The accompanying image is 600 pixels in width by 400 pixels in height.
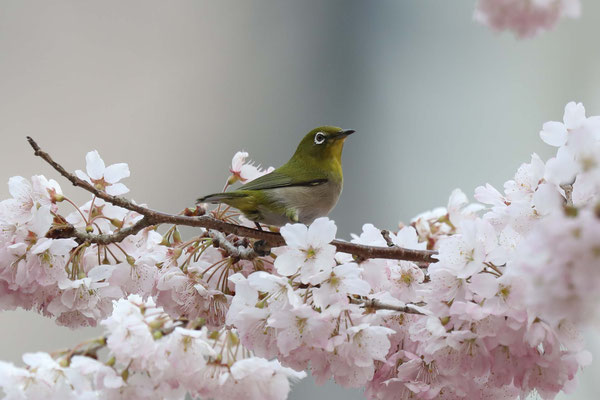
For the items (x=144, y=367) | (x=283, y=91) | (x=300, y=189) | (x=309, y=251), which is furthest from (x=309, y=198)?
(x=283, y=91)

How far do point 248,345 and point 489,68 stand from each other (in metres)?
3.07

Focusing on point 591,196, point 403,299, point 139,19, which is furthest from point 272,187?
point 139,19

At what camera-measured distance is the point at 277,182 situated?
1106mm

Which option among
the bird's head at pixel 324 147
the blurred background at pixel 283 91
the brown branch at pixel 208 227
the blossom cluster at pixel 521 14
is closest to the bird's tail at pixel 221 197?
the brown branch at pixel 208 227

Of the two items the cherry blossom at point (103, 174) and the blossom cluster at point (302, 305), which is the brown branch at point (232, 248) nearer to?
the blossom cluster at point (302, 305)

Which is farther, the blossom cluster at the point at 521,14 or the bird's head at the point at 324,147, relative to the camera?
the bird's head at the point at 324,147

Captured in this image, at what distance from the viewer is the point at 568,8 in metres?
0.43

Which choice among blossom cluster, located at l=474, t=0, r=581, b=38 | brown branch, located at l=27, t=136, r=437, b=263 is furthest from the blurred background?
blossom cluster, located at l=474, t=0, r=581, b=38

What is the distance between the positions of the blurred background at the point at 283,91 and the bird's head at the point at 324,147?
190 centimetres

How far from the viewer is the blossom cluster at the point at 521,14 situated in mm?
438

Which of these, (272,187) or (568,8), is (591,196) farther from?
(272,187)

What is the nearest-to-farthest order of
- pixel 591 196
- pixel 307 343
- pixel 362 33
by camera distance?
pixel 591 196 → pixel 307 343 → pixel 362 33

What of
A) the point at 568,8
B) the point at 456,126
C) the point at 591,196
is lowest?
the point at 456,126

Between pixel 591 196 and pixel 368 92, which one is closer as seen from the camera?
pixel 591 196
